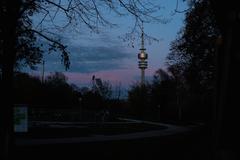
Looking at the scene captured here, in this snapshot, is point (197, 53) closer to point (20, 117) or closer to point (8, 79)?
point (20, 117)

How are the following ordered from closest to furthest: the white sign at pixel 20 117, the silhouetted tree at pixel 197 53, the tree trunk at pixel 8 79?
the tree trunk at pixel 8 79, the white sign at pixel 20 117, the silhouetted tree at pixel 197 53

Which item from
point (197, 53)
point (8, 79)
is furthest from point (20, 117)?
point (197, 53)

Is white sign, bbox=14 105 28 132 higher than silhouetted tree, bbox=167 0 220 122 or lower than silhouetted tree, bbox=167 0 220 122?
lower

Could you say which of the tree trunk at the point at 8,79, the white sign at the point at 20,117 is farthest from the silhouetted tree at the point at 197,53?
the tree trunk at the point at 8,79

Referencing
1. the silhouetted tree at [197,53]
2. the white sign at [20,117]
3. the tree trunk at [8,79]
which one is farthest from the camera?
the silhouetted tree at [197,53]

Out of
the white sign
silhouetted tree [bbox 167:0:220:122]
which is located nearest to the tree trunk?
the white sign

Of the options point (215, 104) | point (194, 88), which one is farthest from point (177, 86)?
point (215, 104)

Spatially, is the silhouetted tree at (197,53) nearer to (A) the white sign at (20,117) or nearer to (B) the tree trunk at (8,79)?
(A) the white sign at (20,117)

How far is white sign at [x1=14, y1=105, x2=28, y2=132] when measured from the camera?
106 ft

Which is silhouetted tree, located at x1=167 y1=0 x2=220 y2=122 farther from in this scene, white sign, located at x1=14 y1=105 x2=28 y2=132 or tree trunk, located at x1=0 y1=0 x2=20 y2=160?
tree trunk, located at x1=0 y1=0 x2=20 y2=160

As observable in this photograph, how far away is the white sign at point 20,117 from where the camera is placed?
32.3 m

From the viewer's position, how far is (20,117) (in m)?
32.4

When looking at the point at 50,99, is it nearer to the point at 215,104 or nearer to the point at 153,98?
the point at 153,98

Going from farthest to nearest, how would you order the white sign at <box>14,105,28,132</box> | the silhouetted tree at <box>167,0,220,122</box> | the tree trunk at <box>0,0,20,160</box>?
the silhouetted tree at <box>167,0,220,122</box> → the white sign at <box>14,105,28,132</box> → the tree trunk at <box>0,0,20,160</box>
